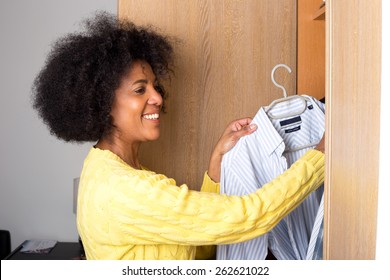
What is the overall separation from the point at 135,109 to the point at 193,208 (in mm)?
401

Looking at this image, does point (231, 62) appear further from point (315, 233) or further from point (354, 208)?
point (354, 208)

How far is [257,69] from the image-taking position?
6.15ft

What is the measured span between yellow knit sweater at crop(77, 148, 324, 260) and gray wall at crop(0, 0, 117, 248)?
1929mm

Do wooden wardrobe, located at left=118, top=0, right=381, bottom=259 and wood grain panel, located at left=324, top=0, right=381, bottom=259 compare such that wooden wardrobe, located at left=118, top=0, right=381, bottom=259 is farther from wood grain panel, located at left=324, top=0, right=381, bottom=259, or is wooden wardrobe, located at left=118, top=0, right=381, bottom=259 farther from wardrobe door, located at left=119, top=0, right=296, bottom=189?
wood grain panel, located at left=324, top=0, right=381, bottom=259

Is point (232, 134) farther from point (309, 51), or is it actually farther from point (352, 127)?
point (352, 127)

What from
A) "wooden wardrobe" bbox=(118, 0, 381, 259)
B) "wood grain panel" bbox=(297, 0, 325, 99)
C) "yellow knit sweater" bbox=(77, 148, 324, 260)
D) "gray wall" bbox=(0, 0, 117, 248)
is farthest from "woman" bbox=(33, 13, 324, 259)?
"gray wall" bbox=(0, 0, 117, 248)

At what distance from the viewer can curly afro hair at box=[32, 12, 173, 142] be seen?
1449 mm

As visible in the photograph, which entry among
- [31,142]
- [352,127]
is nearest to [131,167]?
[352,127]

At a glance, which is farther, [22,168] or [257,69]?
[22,168]

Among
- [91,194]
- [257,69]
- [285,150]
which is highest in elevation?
[257,69]
